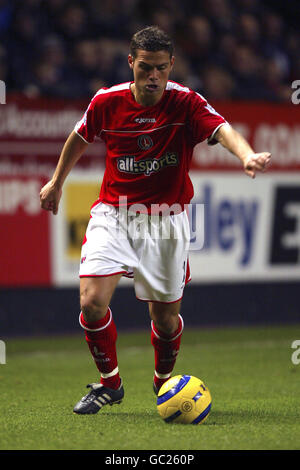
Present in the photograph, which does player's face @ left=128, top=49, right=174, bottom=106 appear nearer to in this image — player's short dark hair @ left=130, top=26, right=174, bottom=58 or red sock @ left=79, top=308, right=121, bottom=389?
player's short dark hair @ left=130, top=26, right=174, bottom=58

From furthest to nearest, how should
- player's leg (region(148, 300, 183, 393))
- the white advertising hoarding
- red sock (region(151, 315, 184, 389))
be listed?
the white advertising hoarding → red sock (region(151, 315, 184, 389)) → player's leg (region(148, 300, 183, 393))

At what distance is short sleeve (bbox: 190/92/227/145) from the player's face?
0.22m

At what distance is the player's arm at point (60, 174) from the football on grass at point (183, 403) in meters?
1.24

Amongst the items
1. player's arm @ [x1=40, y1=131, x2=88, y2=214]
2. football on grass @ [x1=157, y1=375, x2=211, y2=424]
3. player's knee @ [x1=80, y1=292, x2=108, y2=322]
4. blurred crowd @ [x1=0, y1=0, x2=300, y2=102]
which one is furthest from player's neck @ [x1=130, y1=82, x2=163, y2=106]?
blurred crowd @ [x1=0, y1=0, x2=300, y2=102]

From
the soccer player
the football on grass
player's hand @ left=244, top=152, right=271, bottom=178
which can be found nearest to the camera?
player's hand @ left=244, top=152, right=271, bottom=178

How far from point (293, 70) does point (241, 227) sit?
321cm

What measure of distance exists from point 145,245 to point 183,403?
93 cm

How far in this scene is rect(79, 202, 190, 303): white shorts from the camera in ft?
14.9

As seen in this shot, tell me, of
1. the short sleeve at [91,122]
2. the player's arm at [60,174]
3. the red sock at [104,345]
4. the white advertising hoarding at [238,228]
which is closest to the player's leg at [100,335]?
the red sock at [104,345]

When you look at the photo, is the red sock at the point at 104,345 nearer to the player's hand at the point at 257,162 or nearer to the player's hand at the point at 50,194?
the player's hand at the point at 50,194

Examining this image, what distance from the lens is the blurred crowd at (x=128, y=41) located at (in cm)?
862

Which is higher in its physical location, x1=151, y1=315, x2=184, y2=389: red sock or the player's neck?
the player's neck

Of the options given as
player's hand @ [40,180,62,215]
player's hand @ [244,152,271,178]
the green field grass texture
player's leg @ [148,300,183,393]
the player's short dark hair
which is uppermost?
the player's short dark hair

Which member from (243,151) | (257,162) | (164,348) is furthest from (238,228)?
(257,162)
